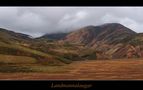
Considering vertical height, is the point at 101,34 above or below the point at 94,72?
above

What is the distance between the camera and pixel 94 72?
9.09 m

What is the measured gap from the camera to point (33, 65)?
9164 millimetres

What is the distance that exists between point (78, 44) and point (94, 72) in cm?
37

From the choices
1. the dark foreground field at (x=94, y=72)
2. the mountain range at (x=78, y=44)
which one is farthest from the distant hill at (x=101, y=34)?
the dark foreground field at (x=94, y=72)

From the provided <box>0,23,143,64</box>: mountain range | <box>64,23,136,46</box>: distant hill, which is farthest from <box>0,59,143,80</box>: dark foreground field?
<box>64,23,136,46</box>: distant hill

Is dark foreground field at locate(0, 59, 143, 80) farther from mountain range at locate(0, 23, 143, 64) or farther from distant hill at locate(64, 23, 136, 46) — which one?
distant hill at locate(64, 23, 136, 46)

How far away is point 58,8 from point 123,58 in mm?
903

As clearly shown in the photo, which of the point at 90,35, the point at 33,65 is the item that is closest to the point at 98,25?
the point at 90,35

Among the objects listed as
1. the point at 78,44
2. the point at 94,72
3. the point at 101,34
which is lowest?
the point at 94,72

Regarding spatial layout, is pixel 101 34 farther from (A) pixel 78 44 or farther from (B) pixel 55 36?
(B) pixel 55 36

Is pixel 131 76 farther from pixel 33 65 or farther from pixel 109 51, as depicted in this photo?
pixel 33 65

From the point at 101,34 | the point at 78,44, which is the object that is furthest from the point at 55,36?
the point at 101,34
